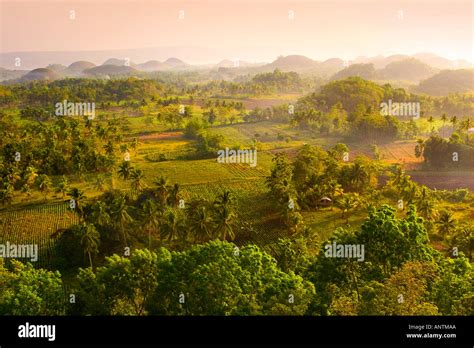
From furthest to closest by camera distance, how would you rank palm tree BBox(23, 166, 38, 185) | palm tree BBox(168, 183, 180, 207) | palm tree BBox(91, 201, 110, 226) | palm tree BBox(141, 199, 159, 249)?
palm tree BBox(23, 166, 38, 185) < palm tree BBox(168, 183, 180, 207) < palm tree BBox(91, 201, 110, 226) < palm tree BBox(141, 199, 159, 249)

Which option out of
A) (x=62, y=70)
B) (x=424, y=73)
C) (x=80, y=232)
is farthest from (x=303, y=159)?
(x=62, y=70)

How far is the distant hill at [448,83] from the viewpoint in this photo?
9757 centimetres

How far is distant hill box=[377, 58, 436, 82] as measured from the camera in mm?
128375

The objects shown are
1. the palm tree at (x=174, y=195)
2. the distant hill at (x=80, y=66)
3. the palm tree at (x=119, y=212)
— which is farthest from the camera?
the distant hill at (x=80, y=66)

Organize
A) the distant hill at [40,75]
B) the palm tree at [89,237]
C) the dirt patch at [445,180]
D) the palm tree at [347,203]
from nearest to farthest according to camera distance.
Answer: the palm tree at [89,237]
the palm tree at [347,203]
the dirt patch at [445,180]
the distant hill at [40,75]

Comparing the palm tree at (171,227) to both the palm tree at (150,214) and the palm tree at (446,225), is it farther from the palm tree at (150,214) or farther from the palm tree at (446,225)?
the palm tree at (446,225)

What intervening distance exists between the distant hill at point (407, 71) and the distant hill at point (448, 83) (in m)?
22.9

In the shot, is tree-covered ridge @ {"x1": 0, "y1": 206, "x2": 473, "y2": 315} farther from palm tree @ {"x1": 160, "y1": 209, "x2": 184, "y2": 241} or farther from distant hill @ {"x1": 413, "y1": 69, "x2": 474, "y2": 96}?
distant hill @ {"x1": 413, "y1": 69, "x2": 474, "y2": 96}

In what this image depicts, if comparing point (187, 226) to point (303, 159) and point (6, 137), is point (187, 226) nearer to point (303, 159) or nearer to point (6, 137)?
point (303, 159)

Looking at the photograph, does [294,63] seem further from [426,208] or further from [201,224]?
[201,224]

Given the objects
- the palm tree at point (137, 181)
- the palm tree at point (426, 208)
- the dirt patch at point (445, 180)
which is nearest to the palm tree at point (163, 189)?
the palm tree at point (137, 181)

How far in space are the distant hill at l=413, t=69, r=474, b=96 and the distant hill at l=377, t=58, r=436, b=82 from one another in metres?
22.9

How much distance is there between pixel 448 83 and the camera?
10106 centimetres

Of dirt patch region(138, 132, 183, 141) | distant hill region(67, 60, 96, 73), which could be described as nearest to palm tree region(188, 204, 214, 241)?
dirt patch region(138, 132, 183, 141)
